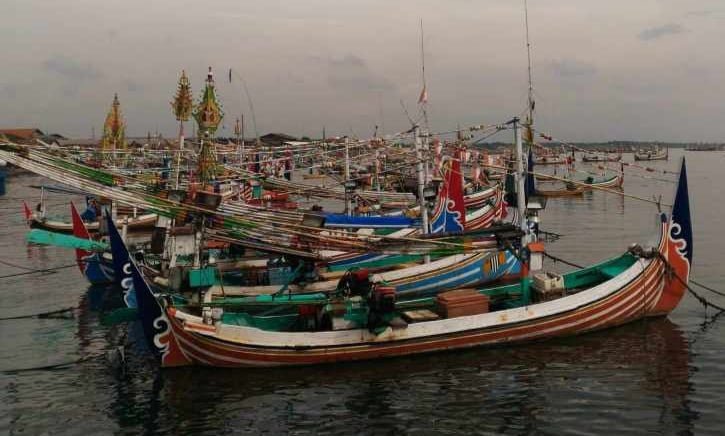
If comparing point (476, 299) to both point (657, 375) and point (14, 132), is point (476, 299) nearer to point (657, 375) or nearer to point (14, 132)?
point (657, 375)

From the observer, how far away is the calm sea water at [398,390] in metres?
13.7

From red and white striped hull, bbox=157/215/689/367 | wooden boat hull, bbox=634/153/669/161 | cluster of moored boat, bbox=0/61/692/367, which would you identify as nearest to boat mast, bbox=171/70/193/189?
cluster of moored boat, bbox=0/61/692/367

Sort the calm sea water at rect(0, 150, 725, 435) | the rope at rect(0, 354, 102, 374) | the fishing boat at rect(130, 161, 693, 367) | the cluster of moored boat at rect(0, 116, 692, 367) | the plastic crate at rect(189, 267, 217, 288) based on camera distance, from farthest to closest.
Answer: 1. the plastic crate at rect(189, 267, 217, 288)
2. the rope at rect(0, 354, 102, 374)
3. the cluster of moored boat at rect(0, 116, 692, 367)
4. the fishing boat at rect(130, 161, 693, 367)
5. the calm sea water at rect(0, 150, 725, 435)

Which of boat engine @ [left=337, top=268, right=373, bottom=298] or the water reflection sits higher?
boat engine @ [left=337, top=268, right=373, bottom=298]

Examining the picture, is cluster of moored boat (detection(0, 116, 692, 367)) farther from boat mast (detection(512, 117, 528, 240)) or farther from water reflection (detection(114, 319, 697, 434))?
water reflection (detection(114, 319, 697, 434))

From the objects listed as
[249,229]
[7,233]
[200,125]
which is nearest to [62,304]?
[200,125]

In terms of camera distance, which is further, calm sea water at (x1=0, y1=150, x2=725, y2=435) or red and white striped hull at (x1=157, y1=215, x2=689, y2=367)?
red and white striped hull at (x1=157, y1=215, x2=689, y2=367)

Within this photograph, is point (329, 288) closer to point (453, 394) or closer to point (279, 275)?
point (279, 275)

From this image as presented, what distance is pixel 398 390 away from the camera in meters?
15.4

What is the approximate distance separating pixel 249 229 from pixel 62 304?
11.5m

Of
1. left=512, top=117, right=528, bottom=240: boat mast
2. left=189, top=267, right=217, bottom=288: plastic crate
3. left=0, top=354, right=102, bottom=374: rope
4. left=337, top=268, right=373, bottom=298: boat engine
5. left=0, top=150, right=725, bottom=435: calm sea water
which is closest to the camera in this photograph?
left=0, top=150, right=725, bottom=435: calm sea water

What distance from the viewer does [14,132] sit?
107375mm

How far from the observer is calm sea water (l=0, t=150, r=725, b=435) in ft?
44.8

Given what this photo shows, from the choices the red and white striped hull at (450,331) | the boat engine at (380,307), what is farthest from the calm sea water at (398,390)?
the boat engine at (380,307)
